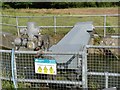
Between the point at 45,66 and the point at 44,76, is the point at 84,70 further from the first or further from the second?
the point at 44,76

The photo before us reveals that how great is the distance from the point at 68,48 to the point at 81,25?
10.7 ft

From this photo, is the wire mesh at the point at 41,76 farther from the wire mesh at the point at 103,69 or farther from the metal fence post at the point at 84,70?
the wire mesh at the point at 103,69

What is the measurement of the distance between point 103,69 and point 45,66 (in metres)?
1.95

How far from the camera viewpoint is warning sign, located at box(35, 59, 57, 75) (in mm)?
4902

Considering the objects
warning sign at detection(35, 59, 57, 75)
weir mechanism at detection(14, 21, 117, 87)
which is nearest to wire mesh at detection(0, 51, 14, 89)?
weir mechanism at detection(14, 21, 117, 87)

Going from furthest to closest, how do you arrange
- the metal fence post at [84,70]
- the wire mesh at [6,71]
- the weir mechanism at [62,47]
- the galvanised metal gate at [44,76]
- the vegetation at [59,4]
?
the vegetation at [59,4]
the wire mesh at [6,71]
the weir mechanism at [62,47]
the galvanised metal gate at [44,76]
the metal fence post at [84,70]

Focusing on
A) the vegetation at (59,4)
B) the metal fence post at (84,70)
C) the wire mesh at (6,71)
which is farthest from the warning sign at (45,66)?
the vegetation at (59,4)

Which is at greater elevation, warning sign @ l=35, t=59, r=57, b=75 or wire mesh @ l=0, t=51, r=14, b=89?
warning sign @ l=35, t=59, r=57, b=75

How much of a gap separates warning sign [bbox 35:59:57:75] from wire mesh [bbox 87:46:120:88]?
0.65m

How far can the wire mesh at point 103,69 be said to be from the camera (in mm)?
5184

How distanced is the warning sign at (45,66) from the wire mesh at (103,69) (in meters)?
0.65

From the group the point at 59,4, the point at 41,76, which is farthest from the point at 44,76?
the point at 59,4

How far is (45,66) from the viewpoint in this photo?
4957mm

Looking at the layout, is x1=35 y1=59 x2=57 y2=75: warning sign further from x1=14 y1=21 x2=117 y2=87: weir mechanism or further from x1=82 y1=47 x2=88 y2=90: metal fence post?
x1=82 y1=47 x2=88 y2=90: metal fence post
